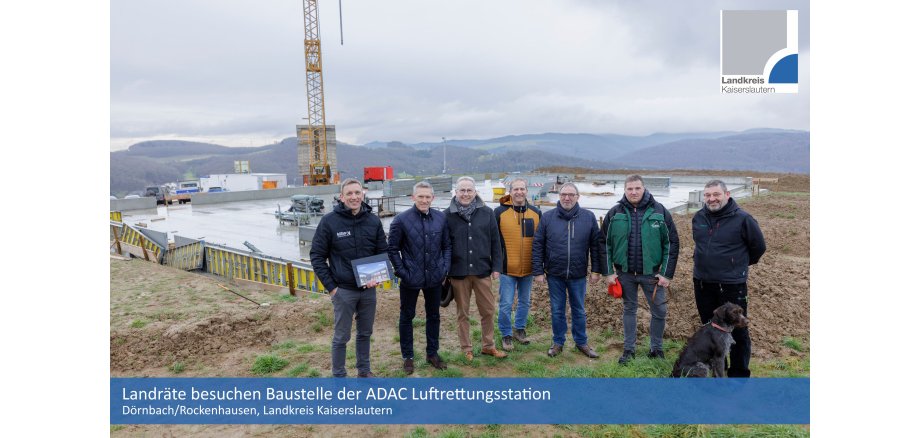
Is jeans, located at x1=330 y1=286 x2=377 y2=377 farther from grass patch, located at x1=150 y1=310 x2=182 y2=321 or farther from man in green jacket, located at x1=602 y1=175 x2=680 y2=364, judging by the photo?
grass patch, located at x1=150 y1=310 x2=182 y2=321

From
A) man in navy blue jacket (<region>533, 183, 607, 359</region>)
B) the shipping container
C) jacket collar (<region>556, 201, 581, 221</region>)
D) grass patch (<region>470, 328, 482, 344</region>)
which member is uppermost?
the shipping container

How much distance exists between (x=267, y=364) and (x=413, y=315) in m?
1.65

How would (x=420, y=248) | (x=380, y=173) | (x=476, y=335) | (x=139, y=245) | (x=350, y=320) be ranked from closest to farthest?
1. (x=350, y=320)
2. (x=420, y=248)
3. (x=476, y=335)
4. (x=139, y=245)
5. (x=380, y=173)

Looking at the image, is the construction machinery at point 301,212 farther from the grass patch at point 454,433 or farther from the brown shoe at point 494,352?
the grass patch at point 454,433

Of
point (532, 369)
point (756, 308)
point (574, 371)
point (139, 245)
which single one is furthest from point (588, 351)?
point (139, 245)

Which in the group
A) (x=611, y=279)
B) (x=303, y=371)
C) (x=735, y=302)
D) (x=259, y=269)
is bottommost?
(x=303, y=371)

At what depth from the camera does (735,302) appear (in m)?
4.24

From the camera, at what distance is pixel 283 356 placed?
207 inches

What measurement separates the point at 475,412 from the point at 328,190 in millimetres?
31157

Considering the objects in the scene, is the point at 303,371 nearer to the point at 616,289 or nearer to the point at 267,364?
the point at 267,364

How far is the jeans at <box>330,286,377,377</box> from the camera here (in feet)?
13.9

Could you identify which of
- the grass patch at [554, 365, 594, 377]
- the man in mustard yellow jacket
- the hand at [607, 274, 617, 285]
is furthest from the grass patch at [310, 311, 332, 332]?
the hand at [607, 274, 617, 285]

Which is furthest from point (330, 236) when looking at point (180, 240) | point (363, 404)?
point (180, 240)
